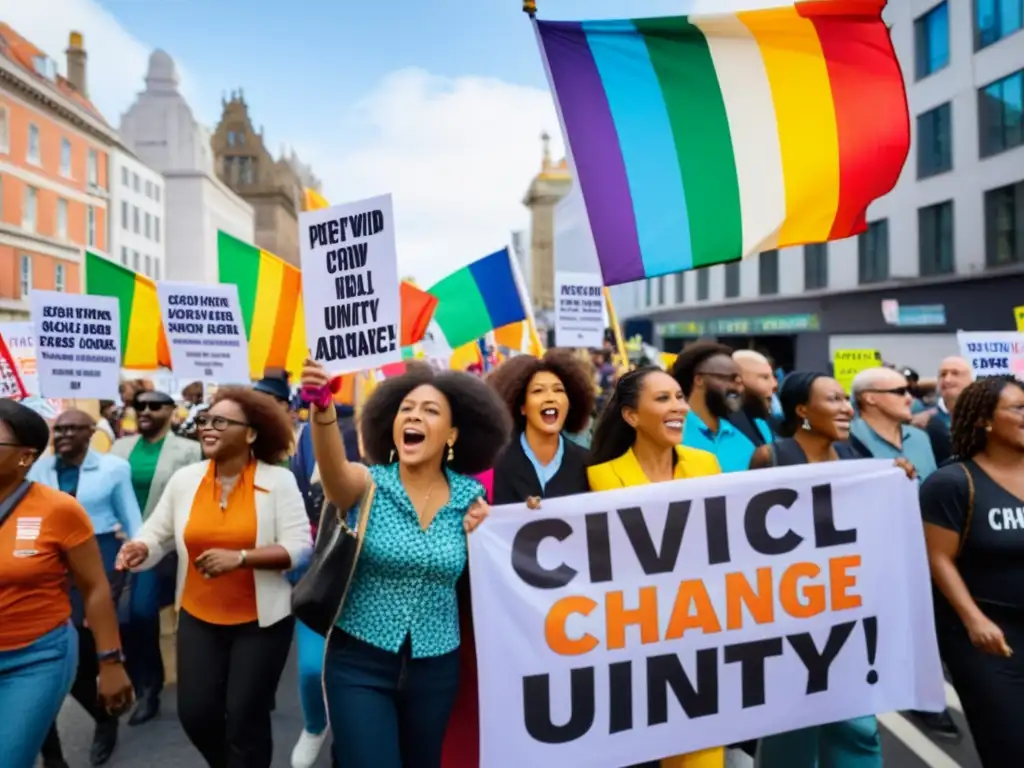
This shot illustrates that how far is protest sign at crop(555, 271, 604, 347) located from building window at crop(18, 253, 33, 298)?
109 ft

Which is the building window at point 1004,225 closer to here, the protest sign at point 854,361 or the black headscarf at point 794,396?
the protest sign at point 854,361

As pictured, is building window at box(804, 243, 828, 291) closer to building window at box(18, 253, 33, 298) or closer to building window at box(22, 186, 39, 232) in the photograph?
building window at box(18, 253, 33, 298)

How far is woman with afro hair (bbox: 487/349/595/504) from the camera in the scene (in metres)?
3.81

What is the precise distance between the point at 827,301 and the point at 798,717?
27903 mm

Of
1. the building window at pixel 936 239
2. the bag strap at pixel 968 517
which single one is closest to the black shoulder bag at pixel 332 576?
the bag strap at pixel 968 517

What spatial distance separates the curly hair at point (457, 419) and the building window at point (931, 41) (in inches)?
952

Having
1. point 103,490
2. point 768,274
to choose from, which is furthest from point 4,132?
point 103,490

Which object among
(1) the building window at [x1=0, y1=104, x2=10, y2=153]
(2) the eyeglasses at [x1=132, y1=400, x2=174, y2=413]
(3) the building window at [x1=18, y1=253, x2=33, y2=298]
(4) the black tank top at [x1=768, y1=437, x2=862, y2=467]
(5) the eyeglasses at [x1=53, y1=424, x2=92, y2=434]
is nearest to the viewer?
(4) the black tank top at [x1=768, y1=437, x2=862, y2=467]

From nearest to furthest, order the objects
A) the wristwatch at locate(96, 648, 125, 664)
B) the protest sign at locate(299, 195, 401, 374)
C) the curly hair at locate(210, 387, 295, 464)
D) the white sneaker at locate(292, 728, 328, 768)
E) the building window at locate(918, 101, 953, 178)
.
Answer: the protest sign at locate(299, 195, 401, 374) → the wristwatch at locate(96, 648, 125, 664) → the curly hair at locate(210, 387, 295, 464) → the white sneaker at locate(292, 728, 328, 768) → the building window at locate(918, 101, 953, 178)

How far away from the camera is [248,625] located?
142 inches

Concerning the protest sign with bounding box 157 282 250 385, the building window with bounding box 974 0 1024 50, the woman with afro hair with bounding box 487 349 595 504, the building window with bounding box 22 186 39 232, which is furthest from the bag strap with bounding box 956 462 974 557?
the building window with bounding box 22 186 39 232

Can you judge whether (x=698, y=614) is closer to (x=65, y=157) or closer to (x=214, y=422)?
(x=214, y=422)

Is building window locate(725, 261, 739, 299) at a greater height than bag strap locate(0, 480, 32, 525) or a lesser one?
greater

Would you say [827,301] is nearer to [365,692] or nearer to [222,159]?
[365,692]
